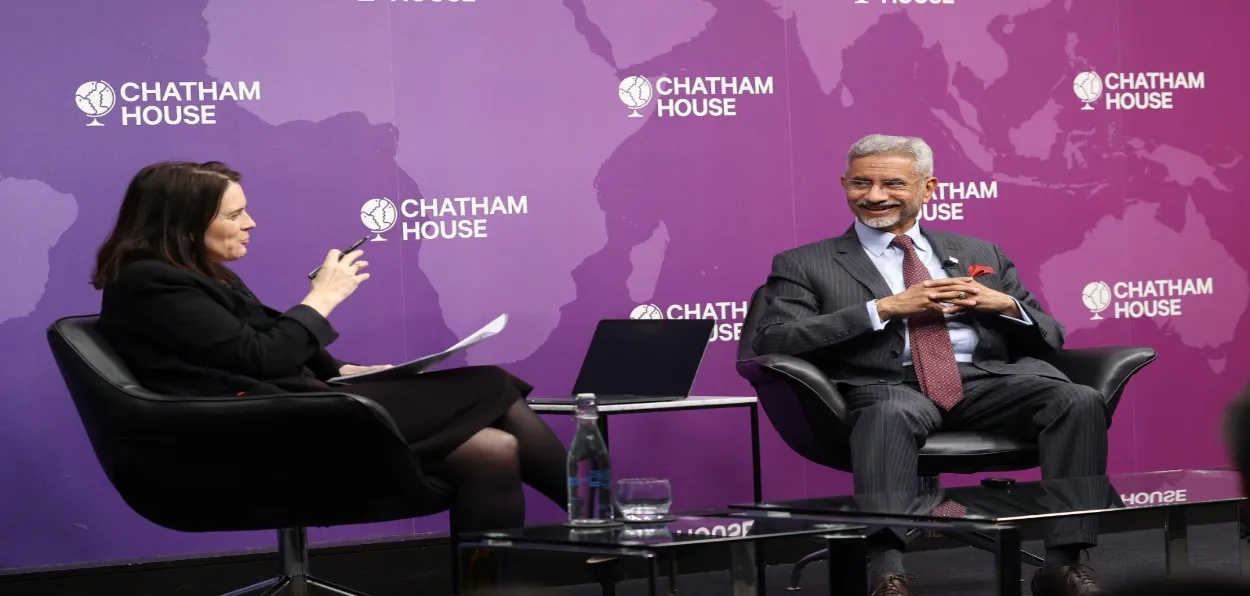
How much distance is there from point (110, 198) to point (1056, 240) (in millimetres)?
3192

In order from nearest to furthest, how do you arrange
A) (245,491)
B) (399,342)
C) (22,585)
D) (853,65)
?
(245,491) → (22,585) → (399,342) → (853,65)

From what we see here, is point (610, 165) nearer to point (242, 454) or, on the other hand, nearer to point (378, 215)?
point (378, 215)

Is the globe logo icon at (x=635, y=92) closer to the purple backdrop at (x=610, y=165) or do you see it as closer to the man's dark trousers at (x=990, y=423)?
the purple backdrop at (x=610, y=165)

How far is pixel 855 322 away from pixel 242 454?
1722 millimetres

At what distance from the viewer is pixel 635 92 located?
191 inches

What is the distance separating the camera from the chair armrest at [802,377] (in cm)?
393

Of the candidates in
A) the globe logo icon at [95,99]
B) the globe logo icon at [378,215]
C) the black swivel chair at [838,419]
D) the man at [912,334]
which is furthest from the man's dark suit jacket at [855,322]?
the globe logo icon at [95,99]

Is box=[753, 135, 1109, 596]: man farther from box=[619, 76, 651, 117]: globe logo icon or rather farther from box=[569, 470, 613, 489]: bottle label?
box=[569, 470, 613, 489]: bottle label

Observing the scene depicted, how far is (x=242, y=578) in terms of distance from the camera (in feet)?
14.2

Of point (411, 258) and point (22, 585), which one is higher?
point (411, 258)

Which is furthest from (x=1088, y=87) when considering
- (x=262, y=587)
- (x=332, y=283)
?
(x=262, y=587)

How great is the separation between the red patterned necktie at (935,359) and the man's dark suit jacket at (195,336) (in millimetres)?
1683

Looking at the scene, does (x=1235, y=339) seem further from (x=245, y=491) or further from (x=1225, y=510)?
(x=245, y=491)

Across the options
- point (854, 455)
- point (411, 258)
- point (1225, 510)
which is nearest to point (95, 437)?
point (411, 258)
